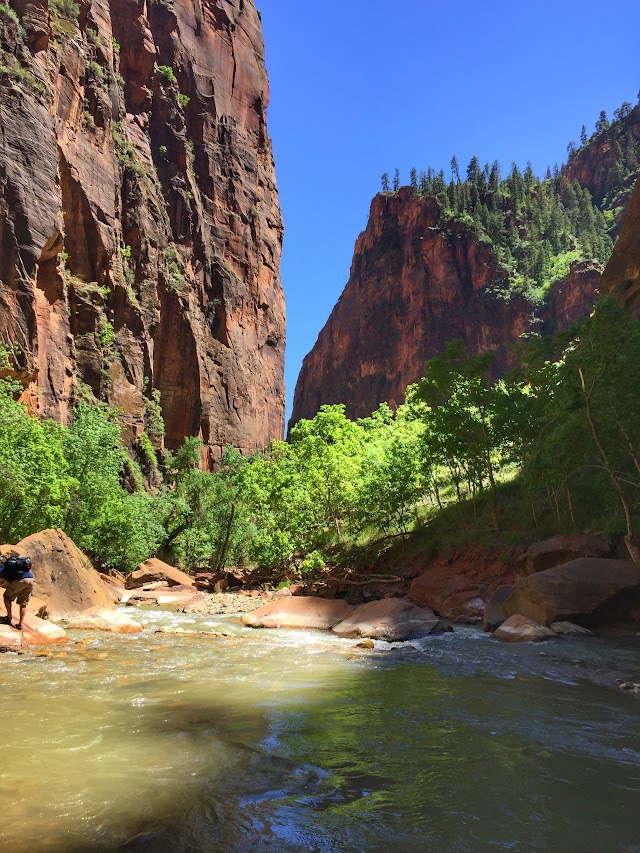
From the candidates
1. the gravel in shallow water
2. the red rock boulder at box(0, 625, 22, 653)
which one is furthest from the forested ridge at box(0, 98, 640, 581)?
the red rock boulder at box(0, 625, 22, 653)

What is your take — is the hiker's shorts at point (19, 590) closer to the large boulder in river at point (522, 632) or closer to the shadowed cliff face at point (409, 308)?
the large boulder in river at point (522, 632)

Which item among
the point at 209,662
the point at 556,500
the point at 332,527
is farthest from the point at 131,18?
the point at 209,662

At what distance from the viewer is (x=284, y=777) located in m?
5.23

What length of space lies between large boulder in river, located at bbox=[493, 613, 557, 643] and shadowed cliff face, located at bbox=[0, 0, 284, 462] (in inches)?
1246

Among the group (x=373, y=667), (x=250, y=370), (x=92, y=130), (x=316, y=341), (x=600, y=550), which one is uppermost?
(x=316, y=341)

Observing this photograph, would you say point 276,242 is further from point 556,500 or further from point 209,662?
point 209,662

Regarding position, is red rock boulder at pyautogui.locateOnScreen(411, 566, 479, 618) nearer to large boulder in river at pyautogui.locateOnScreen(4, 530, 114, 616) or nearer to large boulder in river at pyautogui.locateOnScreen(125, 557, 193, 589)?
large boulder in river at pyautogui.locateOnScreen(4, 530, 114, 616)

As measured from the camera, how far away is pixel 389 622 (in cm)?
1620

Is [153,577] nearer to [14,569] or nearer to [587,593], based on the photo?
[14,569]

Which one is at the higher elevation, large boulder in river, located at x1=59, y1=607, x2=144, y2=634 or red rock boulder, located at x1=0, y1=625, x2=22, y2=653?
red rock boulder, located at x1=0, y1=625, x2=22, y2=653

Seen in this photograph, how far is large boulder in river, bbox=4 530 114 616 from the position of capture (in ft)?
52.7

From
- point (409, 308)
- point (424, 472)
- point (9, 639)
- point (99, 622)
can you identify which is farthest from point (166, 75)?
point (9, 639)

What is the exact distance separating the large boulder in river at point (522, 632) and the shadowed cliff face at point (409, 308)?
86698 mm

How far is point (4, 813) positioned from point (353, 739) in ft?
11.8
